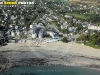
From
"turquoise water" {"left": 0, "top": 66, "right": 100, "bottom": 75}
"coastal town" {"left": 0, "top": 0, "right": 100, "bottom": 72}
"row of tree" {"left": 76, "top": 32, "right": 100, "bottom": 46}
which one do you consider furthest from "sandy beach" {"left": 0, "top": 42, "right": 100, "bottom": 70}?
"row of tree" {"left": 76, "top": 32, "right": 100, "bottom": 46}

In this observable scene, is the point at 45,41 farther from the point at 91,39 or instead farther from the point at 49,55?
the point at 91,39

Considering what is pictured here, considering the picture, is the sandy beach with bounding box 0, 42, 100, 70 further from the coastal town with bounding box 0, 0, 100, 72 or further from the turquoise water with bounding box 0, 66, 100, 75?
the turquoise water with bounding box 0, 66, 100, 75

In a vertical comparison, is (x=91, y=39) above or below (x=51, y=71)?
above

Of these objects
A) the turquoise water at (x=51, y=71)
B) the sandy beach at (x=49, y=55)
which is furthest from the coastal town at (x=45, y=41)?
the turquoise water at (x=51, y=71)

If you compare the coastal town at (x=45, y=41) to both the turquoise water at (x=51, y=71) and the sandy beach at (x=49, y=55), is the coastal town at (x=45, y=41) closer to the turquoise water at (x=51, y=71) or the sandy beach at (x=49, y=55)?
the sandy beach at (x=49, y=55)

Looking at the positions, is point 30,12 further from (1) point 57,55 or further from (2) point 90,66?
(2) point 90,66

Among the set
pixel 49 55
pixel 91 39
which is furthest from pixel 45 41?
pixel 91 39
